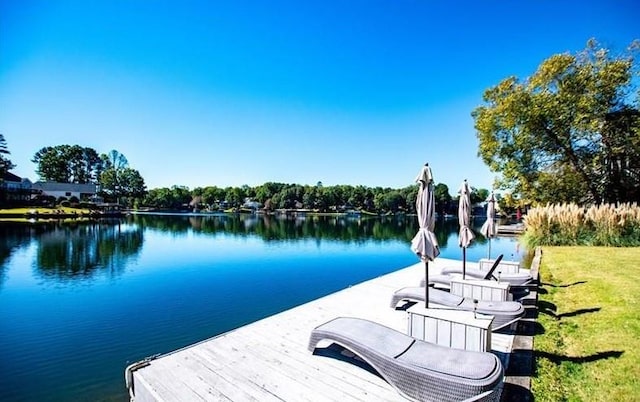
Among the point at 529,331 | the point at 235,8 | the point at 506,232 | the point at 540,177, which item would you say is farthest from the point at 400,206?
the point at 529,331

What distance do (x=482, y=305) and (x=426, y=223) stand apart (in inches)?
66.2

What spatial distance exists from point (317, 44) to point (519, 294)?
17293 millimetres

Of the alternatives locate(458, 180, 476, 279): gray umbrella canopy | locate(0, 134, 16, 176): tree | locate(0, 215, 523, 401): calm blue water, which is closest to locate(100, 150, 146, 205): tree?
locate(0, 134, 16, 176): tree

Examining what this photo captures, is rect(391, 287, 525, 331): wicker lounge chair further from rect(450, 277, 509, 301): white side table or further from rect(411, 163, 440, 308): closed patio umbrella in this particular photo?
rect(411, 163, 440, 308): closed patio umbrella

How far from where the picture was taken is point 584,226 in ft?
43.2

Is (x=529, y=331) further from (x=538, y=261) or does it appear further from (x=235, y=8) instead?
(x=235, y=8)

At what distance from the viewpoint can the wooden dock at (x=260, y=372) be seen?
3525 mm

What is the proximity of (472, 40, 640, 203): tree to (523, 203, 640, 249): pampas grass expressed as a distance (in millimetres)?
3846

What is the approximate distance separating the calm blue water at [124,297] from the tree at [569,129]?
4.78m

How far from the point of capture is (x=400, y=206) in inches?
3361

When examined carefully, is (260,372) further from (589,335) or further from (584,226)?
(584,226)

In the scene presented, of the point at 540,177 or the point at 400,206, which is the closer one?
the point at 540,177

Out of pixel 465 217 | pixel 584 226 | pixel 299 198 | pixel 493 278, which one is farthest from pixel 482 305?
pixel 299 198

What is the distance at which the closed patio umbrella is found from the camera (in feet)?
15.8
